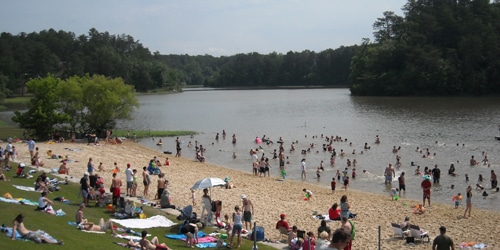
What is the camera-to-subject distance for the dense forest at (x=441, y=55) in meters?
106

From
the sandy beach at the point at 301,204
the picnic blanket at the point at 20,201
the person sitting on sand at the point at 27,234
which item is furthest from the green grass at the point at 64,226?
the sandy beach at the point at 301,204

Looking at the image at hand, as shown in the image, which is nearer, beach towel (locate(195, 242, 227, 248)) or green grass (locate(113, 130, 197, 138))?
beach towel (locate(195, 242, 227, 248))

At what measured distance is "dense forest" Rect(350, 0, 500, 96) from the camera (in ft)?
348

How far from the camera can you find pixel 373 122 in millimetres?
70875

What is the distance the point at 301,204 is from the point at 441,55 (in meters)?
95.3

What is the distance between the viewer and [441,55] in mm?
110562

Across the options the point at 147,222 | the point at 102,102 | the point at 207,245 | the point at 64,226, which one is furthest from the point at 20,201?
the point at 102,102

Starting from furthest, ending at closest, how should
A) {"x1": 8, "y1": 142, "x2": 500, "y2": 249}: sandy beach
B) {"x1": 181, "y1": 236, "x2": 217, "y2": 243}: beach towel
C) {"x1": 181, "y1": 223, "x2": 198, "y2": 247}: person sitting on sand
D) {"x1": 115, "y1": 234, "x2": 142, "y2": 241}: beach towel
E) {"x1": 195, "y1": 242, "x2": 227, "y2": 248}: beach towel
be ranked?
1. {"x1": 8, "y1": 142, "x2": 500, "y2": 249}: sandy beach
2. {"x1": 181, "y1": 236, "x2": 217, "y2": 243}: beach towel
3. {"x1": 195, "y1": 242, "x2": 227, "y2": 248}: beach towel
4. {"x1": 181, "y1": 223, "x2": 198, "y2": 247}: person sitting on sand
5. {"x1": 115, "y1": 234, "x2": 142, "y2": 241}: beach towel

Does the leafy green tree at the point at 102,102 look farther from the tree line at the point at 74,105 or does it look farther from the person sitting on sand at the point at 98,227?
the person sitting on sand at the point at 98,227

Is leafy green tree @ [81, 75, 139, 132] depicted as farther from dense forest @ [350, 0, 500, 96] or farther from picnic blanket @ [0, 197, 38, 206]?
dense forest @ [350, 0, 500, 96]

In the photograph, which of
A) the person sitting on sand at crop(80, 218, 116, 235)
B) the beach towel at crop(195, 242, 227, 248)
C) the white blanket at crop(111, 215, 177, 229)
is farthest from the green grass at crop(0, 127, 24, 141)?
the beach towel at crop(195, 242, 227, 248)

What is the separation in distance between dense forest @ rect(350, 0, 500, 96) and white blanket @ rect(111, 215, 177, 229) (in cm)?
9745

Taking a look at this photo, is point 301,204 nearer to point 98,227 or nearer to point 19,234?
point 98,227

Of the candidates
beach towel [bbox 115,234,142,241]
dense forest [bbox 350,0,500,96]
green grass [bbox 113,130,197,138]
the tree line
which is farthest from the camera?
dense forest [bbox 350,0,500,96]
